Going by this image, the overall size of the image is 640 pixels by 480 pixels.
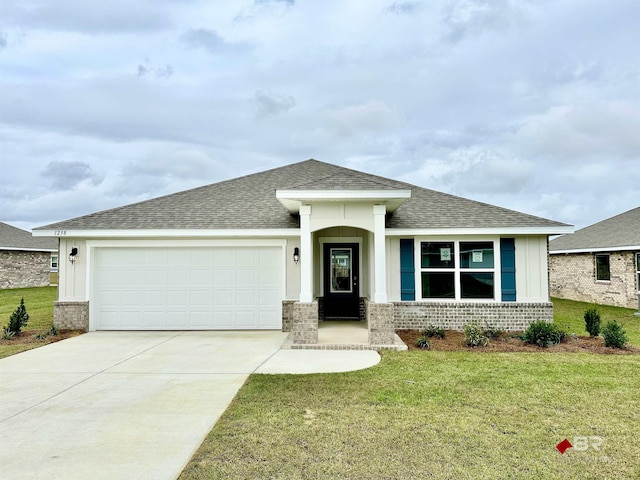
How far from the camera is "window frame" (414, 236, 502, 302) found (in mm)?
10414

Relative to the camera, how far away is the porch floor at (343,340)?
8352 mm

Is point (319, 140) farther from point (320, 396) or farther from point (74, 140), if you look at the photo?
point (320, 396)

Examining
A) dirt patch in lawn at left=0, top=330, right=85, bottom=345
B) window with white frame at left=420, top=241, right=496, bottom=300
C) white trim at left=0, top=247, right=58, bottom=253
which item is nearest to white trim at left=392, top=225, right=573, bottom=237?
window with white frame at left=420, top=241, right=496, bottom=300

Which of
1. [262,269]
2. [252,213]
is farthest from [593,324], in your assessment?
[252,213]

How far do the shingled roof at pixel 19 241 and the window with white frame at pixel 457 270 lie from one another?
26.8 meters

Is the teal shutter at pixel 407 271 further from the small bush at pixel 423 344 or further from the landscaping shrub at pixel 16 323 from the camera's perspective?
the landscaping shrub at pixel 16 323

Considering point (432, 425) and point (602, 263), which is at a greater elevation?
point (602, 263)

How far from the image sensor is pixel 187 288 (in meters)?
Answer: 10.8

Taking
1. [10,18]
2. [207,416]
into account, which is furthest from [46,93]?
[207,416]

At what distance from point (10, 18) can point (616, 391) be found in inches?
594

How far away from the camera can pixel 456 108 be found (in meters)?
16.5

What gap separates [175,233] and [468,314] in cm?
804

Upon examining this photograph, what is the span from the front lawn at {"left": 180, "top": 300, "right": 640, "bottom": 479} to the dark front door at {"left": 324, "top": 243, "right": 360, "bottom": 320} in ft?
16.2

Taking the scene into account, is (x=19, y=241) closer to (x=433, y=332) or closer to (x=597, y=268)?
(x=433, y=332)
